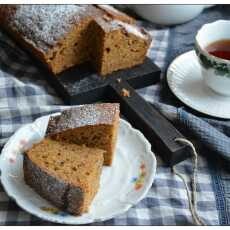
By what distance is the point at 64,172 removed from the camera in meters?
1.45

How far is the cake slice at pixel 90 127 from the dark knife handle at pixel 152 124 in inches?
6.3

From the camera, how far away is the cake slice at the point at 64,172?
55.5 inches

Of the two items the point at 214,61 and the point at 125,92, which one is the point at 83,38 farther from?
the point at 214,61

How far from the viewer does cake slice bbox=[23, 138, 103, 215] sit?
1409mm

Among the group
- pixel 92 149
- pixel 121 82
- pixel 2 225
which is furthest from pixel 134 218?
pixel 121 82

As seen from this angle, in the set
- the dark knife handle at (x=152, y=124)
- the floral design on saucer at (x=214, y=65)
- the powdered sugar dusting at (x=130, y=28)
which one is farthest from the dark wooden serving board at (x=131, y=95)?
the floral design on saucer at (x=214, y=65)

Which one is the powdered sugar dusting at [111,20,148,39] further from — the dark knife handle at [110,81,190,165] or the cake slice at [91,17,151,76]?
the dark knife handle at [110,81,190,165]

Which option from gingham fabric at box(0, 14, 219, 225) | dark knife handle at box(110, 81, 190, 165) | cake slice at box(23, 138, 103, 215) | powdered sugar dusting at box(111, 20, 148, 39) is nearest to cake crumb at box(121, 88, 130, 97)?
dark knife handle at box(110, 81, 190, 165)

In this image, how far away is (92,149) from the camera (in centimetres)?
158

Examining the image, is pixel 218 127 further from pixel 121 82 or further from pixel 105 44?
pixel 105 44

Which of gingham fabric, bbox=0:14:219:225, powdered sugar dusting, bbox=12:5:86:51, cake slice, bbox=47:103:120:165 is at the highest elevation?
powdered sugar dusting, bbox=12:5:86:51

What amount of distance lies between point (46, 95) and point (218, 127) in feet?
2.17

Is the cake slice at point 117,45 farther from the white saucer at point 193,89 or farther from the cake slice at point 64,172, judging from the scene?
the cake slice at point 64,172

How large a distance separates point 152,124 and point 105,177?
273 millimetres
